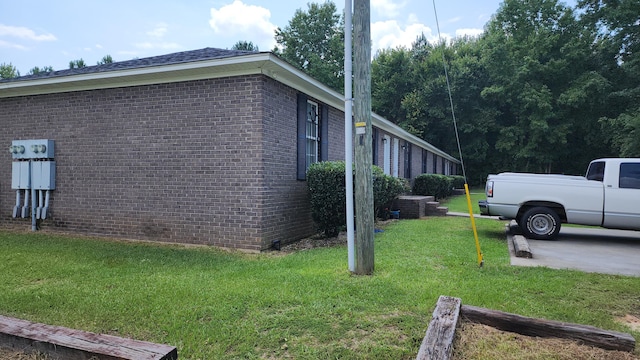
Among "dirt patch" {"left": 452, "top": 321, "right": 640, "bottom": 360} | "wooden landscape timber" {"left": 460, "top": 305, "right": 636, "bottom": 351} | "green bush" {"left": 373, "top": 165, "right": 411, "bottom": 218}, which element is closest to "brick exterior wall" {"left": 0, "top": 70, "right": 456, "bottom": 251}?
"green bush" {"left": 373, "top": 165, "right": 411, "bottom": 218}

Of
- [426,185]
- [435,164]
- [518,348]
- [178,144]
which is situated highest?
[435,164]

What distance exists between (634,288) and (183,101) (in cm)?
747

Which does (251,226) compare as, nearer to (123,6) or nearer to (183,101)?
(183,101)

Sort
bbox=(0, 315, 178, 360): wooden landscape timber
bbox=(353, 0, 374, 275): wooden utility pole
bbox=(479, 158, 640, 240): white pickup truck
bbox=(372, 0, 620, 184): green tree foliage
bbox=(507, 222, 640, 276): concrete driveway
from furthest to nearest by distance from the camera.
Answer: bbox=(372, 0, 620, 184): green tree foliage → bbox=(479, 158, 640, 240): white pickup truck → bbox=(507, 222, 640, 276): concrete driveway → bbox=(353, 0, 374, 275): wooden utility pole → bbox=(0, 315, 178, 360): wooden landscape timber

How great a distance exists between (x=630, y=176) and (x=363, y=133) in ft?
21.1

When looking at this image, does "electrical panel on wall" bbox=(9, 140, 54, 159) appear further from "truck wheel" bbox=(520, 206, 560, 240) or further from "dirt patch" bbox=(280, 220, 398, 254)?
"truck wheel" bbox=(520, 206, 560, 240)

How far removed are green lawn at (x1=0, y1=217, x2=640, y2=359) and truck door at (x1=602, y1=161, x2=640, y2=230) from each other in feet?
10.7

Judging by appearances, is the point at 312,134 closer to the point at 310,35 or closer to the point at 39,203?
the point at 39,203

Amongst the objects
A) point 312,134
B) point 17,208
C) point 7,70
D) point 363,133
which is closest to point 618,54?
point 312,134

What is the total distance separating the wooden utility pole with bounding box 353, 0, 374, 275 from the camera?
15.8 feet

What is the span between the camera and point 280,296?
13.2ft

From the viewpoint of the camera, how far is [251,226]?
22.6 feet

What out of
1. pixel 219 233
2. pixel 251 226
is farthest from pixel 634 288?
pixel 219 233

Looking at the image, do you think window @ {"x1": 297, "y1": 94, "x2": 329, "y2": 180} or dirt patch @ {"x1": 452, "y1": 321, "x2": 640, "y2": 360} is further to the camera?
window @ {"x1": 297, "y1": 94, "x2": 329, "y2": 180}
